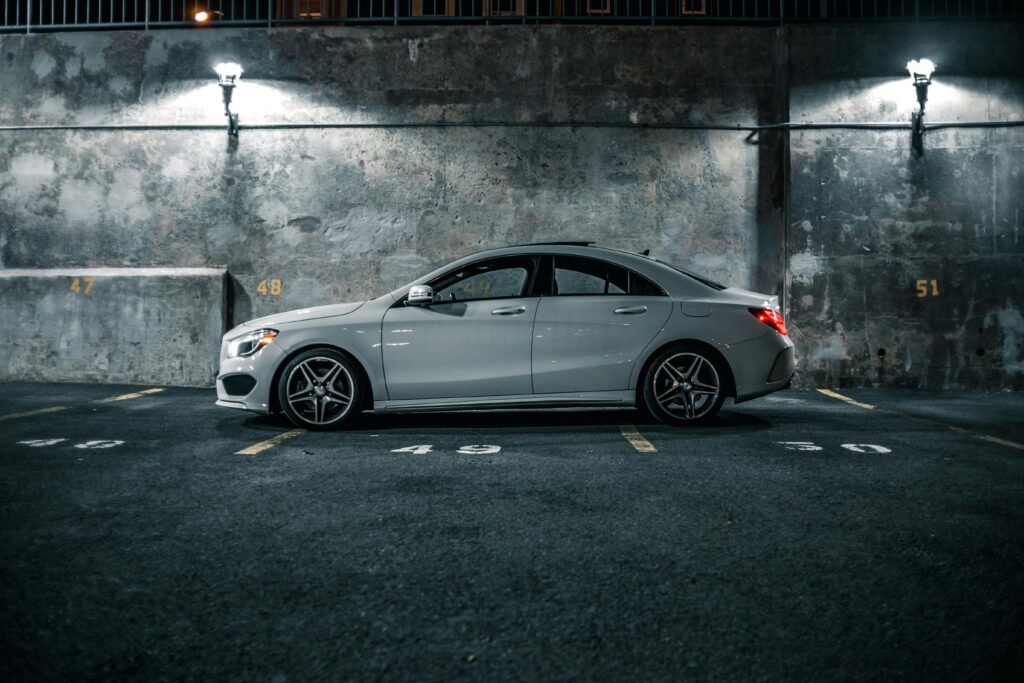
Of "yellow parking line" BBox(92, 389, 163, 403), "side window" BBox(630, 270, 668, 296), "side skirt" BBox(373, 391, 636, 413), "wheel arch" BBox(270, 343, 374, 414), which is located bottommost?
"yellow parking line" BBox(92, 389, 163, 403)

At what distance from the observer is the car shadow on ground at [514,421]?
7621 millimetres

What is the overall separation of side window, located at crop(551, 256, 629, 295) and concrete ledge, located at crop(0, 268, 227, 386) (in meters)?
5.70

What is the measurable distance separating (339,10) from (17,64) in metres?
6.67

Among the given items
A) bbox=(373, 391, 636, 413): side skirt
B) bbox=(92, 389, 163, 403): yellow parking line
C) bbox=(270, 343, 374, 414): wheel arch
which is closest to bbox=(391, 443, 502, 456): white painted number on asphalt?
bbox=(373, 391, 636, 413): side skirt

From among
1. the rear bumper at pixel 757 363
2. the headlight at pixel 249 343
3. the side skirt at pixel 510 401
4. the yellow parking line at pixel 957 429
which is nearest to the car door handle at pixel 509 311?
the side skirt at pixel 510 401

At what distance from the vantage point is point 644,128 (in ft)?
38.0

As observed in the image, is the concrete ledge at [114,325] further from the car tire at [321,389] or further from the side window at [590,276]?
the side window at [590,276]

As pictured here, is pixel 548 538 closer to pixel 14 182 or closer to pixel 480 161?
pixel 480 161

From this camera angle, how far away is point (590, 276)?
758 centimetres

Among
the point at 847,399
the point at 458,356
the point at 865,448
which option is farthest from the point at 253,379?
the point at 847,399

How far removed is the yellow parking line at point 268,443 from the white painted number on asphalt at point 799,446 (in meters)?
3.82

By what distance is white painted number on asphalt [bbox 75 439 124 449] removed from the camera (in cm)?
643

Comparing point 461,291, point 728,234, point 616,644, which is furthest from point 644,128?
point 616,644

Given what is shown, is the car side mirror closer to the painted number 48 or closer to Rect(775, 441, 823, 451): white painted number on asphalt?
Rect(775, 441, 823, 451): white painted number on asphalt
